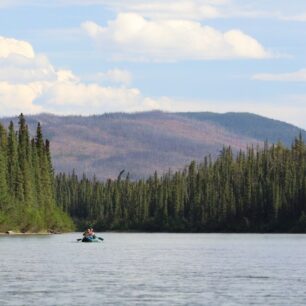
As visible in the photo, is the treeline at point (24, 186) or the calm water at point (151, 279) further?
the treeline at point (24, 186)

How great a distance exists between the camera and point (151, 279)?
6981 centimetres

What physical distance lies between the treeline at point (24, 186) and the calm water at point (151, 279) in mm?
61363

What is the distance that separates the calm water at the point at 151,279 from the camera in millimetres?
57594

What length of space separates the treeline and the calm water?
2416 inches

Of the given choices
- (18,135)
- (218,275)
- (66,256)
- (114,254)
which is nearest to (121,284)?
(218,275)

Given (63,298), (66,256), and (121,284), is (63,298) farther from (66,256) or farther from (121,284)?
(66,256)

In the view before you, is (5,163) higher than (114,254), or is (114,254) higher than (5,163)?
(5,163)

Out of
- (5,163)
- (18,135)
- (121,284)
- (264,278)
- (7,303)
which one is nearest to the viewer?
(7,303)

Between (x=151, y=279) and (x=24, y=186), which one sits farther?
(x=24, y=186)

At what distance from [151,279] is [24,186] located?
10807cm

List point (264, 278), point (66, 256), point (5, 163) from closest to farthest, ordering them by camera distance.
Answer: point (264, 278), point (66, 256), point (5, 163)

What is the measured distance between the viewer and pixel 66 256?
9838 cm

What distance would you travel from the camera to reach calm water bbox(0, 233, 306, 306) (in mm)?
57594

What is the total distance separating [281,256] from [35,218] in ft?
252
